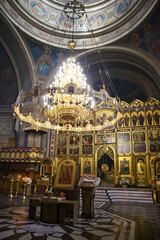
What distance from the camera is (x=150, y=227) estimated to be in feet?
13.3

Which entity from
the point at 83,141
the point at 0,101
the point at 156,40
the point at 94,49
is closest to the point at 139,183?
the point at 83,141

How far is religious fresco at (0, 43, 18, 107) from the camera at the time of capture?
44.4 ft

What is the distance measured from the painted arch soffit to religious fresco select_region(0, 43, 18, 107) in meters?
3.02

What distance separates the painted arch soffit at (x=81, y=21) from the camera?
37.8ft

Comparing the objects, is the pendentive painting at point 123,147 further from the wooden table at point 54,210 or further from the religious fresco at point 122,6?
the religious fresco at point 122,6

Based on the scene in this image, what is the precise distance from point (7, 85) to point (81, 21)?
7211 millimetres

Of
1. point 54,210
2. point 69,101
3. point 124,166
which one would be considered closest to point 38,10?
point 69,101

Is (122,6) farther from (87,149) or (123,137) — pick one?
(87,149)

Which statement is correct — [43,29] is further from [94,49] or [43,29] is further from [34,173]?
[34,173]

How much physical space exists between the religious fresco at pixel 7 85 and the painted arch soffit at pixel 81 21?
302 cm

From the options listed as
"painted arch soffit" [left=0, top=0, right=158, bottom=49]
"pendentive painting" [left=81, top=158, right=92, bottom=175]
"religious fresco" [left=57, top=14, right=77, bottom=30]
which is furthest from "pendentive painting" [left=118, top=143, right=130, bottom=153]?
"religious fresco" [left=57, top=14, right=77, bottom=30]

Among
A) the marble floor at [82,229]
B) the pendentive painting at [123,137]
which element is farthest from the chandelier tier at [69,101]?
the pendentive painting at [123,137]

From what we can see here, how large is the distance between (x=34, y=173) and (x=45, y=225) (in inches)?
292

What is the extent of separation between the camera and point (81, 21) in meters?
13.7
